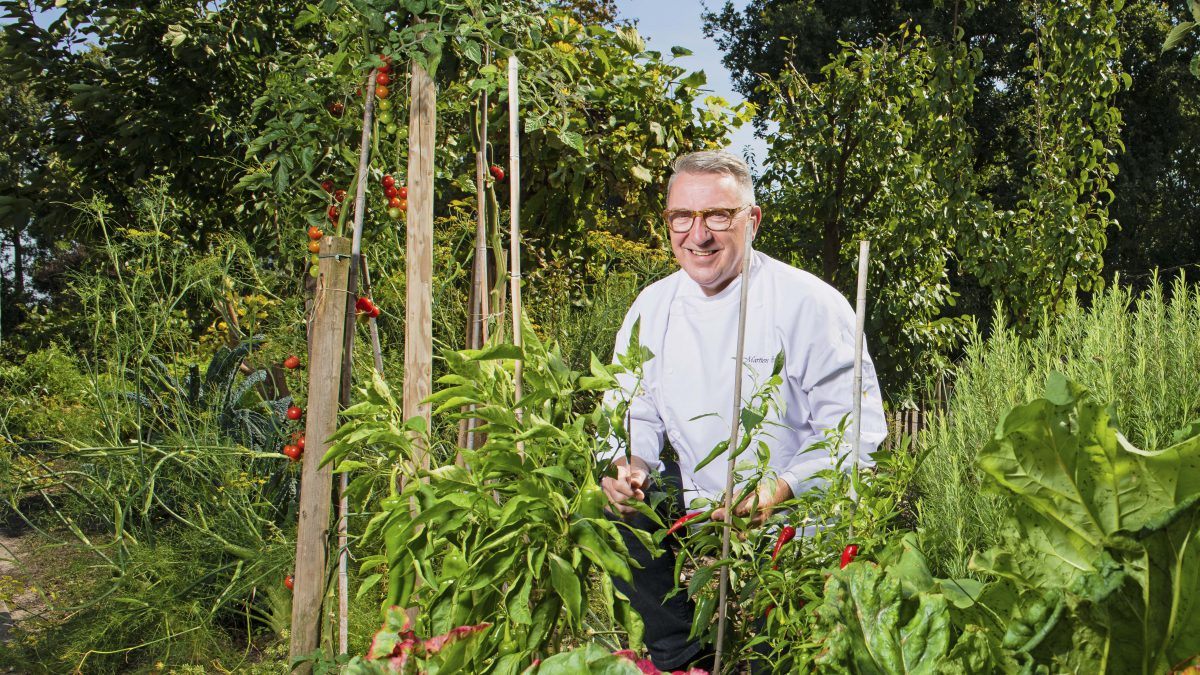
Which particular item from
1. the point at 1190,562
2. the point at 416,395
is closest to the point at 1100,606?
the point at 1190,562

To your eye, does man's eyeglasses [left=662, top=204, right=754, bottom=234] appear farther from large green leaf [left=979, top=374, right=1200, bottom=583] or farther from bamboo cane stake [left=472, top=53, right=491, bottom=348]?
large green leaf [left=979, top=374, right=1200, bottom=583]

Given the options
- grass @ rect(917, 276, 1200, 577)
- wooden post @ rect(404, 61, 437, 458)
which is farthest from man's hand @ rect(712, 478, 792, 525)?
grass @ rect(917, 276, 1200, 577)

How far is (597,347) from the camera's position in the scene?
5.06 m

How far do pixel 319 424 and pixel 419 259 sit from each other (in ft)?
1.53

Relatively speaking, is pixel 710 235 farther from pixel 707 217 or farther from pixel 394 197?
pixel 394 197

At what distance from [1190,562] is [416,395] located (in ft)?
5.37

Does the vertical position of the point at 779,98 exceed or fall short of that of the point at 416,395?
Result: it exceeds it

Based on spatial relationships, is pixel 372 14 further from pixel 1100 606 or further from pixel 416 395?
pixel 1100 606

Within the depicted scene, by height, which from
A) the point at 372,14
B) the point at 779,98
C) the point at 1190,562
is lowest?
the point at 1190,562

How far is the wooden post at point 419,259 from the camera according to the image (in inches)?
85.4

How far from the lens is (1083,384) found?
3.46 meters

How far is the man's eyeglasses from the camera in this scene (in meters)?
2.33

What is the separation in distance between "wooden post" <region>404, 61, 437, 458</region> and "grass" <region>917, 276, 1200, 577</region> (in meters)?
1.60

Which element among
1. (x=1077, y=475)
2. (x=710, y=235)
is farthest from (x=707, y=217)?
(x=1077, y=475)
